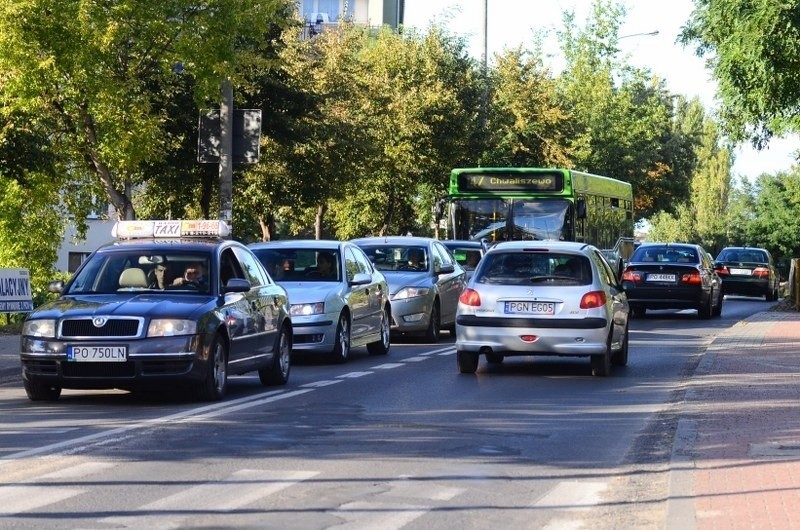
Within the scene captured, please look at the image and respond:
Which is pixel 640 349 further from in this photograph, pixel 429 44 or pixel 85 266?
pixel 429 44

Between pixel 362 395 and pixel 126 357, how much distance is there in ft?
8.99

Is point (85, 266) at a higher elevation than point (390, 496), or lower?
higher

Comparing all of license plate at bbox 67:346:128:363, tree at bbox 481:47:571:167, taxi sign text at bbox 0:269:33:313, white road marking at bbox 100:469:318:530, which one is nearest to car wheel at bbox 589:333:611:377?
license plate at bbox 67:346:128:363

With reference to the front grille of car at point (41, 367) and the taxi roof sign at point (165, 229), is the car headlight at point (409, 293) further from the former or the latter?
the front grille of car at point (41, 367)

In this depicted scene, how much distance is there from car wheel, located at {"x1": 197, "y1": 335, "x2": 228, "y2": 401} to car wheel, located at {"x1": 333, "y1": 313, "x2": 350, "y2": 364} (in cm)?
492

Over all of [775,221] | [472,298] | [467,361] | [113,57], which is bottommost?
[467,361]

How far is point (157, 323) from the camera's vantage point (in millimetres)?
13789

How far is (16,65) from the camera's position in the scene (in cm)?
2548

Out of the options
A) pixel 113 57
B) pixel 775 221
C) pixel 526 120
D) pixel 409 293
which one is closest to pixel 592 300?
pixel 409 293

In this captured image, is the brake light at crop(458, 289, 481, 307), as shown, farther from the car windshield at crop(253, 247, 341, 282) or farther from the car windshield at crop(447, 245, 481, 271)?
the car windshield at crop(447, 245, 481, 271)

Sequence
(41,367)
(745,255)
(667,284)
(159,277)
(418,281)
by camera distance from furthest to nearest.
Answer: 1. (745,255)
2. (667,284)
3. (418,281)
4. (159,277)
5. (41,367)

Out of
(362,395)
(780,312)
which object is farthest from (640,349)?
(780,312)

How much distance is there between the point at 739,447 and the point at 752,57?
12.2m

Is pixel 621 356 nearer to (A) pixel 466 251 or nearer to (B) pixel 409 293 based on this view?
(B) pixel 409 293
